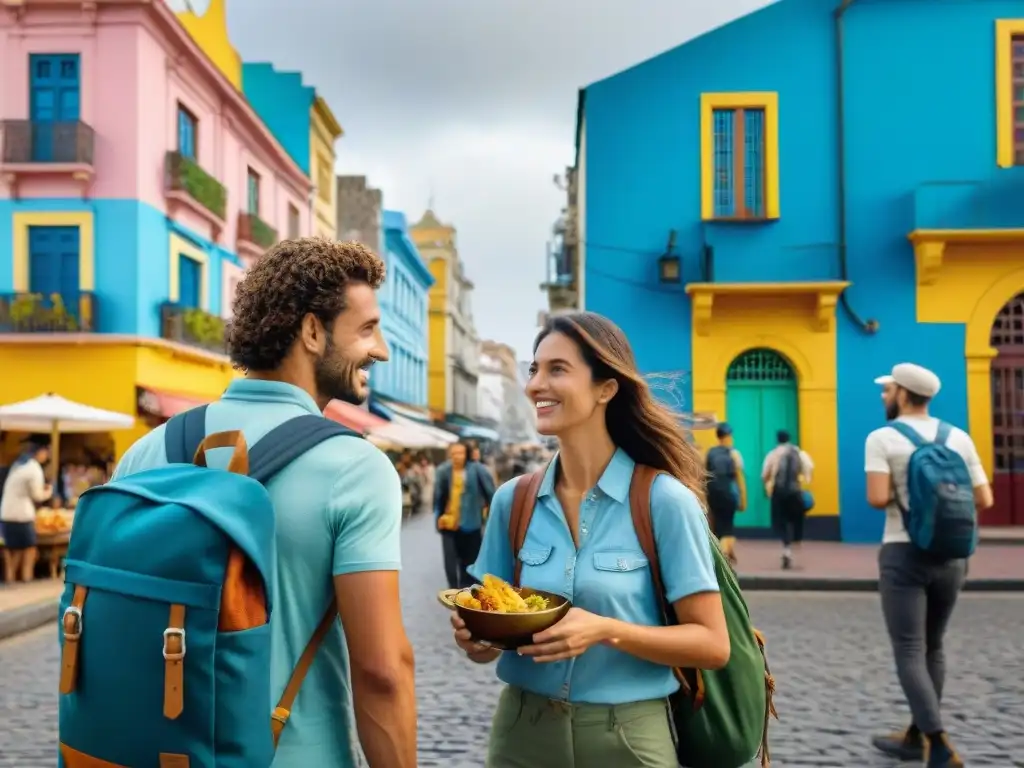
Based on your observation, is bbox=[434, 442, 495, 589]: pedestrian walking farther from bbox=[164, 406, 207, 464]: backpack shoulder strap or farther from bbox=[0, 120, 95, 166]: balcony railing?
A: bbox=[0, 120, 95, 166]: balcony railing

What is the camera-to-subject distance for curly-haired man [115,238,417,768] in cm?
171

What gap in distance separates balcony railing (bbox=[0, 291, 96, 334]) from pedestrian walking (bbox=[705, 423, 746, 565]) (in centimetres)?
1128

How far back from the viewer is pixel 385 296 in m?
41.0

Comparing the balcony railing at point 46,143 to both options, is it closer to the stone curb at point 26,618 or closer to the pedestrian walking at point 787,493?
the stone curb at point 26,618

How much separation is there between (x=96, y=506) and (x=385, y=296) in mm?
39812

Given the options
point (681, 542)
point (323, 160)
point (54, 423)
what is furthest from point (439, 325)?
point (681, 542)

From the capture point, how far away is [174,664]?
1480 millimetres

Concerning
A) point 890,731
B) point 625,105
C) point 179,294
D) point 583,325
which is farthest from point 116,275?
point 583,325

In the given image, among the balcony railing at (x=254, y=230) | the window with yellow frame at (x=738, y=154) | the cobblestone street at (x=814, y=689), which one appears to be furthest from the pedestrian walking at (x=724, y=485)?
the balcony railing at (x=254, y=230)

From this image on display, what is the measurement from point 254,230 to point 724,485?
15028 millimetres

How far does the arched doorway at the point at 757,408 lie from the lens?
16.1 meters

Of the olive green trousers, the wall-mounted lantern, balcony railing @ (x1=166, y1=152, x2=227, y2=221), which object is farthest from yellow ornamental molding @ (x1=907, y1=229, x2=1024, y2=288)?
the olive green trousers

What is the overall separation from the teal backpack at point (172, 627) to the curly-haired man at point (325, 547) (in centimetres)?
12

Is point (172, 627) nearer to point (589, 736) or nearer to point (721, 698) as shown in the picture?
point (589, 736)
